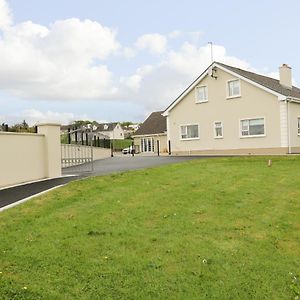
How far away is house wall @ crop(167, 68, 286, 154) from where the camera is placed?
99.5ft

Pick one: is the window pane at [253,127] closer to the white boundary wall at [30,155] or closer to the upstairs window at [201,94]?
the upstairs window at [201,94]

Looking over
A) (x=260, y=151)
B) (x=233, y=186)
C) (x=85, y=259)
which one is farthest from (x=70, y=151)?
(x=85, y=259)

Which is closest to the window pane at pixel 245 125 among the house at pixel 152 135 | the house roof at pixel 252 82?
the house roof at pixel 252 82

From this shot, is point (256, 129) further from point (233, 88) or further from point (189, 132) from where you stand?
point (189, 132)

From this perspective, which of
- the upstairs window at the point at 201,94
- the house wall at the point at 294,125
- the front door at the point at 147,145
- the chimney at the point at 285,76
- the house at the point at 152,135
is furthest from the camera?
the front door at the point at 147,145

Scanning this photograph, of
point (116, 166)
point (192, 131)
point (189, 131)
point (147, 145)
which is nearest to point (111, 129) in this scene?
point (147, 145)

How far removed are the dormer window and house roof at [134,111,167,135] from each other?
18774 mm

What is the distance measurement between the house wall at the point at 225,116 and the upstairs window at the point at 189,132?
35cm

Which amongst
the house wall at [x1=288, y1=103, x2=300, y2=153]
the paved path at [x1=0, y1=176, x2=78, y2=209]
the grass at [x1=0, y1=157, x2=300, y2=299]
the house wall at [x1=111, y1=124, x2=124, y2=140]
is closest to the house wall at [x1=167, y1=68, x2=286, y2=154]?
the house wall at [x1=288, y1=103, x2=300, y2=153]

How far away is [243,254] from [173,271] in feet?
4.45

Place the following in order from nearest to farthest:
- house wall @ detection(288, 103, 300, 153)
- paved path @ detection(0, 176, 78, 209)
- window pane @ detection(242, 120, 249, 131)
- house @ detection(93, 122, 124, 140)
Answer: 1. paved path @ detection(0, 176, 78, 209)
2. house wall @ detection(288, 103, 300, 153)
3. window pane @ detection(242, 120, 249, 131)
4. house @ detection(93, 122, 124, 140)

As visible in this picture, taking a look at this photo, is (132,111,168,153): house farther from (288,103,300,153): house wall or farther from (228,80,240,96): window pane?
(288,103,300,153): house wall

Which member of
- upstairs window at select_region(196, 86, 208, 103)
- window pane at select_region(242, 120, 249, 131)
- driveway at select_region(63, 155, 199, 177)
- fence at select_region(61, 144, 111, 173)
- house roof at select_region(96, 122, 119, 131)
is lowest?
driveway at select_region(63, 155, 199, 177)

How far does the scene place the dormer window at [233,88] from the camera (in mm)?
32281
